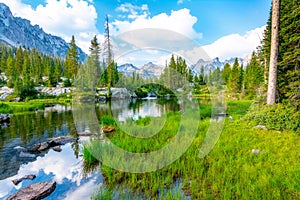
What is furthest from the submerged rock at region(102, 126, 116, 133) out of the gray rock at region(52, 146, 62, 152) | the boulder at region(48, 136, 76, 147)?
the gray rock at region(52, 146, 62, 152)

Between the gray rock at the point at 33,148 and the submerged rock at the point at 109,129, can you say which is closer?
the gray rock at the point at 33,148

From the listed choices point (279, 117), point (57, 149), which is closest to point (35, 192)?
point (57, 149)

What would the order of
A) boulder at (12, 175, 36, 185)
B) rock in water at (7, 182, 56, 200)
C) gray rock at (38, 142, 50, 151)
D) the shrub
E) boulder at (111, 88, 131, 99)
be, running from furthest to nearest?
boulder at (111, 88, 131, 99) < the shrub < gray rock at (38, 142, 50, 151) < boulder at (12, 175, 36, 185) < rock in water at (7, 182, 56, 200)

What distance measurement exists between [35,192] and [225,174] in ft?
15.3

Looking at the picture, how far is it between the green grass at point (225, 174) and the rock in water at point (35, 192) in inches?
54.6

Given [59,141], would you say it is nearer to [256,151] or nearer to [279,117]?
[256,151]

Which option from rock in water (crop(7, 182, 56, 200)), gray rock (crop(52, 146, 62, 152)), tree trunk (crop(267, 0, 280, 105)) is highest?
tree trunk (crop(267, 0, 280, 105))

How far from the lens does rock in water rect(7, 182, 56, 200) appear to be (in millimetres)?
Answer: 4129

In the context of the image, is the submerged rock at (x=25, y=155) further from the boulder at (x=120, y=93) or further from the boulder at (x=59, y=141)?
the boulder at (x=120, y=93)

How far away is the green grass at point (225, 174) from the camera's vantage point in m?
3.67

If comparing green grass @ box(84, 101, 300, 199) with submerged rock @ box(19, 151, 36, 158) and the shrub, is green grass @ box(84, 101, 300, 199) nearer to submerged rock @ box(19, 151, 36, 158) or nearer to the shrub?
the shrub

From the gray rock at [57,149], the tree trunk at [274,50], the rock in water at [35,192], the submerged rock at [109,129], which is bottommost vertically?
the gray rock at [57,149]

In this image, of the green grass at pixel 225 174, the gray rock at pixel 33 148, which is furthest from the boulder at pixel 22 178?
the gray rock at pixel 33 148

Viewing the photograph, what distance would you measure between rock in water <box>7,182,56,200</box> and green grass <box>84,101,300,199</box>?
139 centimetres
